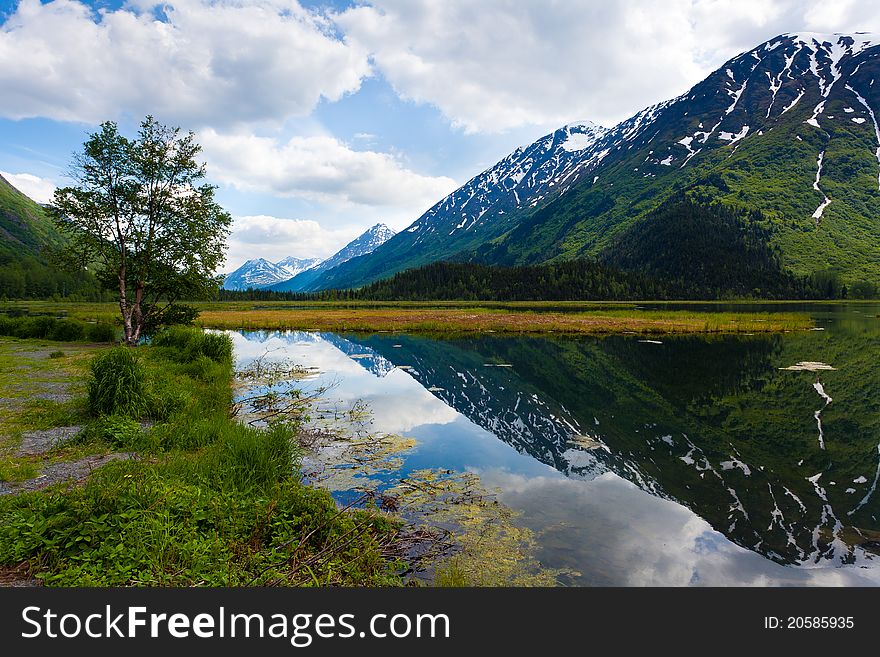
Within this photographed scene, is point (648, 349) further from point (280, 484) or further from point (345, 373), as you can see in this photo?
point (280, 484)

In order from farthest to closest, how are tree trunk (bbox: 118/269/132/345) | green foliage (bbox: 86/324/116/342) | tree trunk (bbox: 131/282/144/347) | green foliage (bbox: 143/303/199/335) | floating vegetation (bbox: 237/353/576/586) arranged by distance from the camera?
green foliage (bbox: 86/324/116/342), green foliage (bbox: 143/303/199/335), tree trunk (bbox: 131/282/144/347), tree trunk (bbox: 118/269/132/345), floating vegetation (bbox: 237/353/576/586)

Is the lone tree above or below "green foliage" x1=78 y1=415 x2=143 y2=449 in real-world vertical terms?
above

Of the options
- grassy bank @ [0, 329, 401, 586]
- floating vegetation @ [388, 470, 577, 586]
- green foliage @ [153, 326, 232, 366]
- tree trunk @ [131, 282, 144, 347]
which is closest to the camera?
grassy bank @ [0, 329, 401, 586]

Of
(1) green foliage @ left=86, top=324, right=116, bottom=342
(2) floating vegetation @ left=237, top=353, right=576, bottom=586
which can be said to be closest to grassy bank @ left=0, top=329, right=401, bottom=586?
(2) floating vegetation @ left=237, top=353, right=576, bottom=586

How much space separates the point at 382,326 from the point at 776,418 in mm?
56106

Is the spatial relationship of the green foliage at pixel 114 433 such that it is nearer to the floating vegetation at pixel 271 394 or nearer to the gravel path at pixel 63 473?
the gravel path at pixel 63 473

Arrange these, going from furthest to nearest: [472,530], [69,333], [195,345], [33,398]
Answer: [69,333] → [195,345] → [33,398] → [472,530]

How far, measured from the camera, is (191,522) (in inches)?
339

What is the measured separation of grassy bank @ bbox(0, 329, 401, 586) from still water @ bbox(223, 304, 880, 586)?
4.11 meters

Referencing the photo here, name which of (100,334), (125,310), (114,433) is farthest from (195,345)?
(114,433)

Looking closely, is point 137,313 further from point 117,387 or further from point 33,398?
point 117,387

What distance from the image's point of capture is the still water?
33.8 feet

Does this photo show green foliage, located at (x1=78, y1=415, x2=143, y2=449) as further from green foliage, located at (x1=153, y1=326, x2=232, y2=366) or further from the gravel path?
green foliage, located at (x1=153, y1=326, x2=232, y2=366)

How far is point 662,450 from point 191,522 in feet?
55.4
